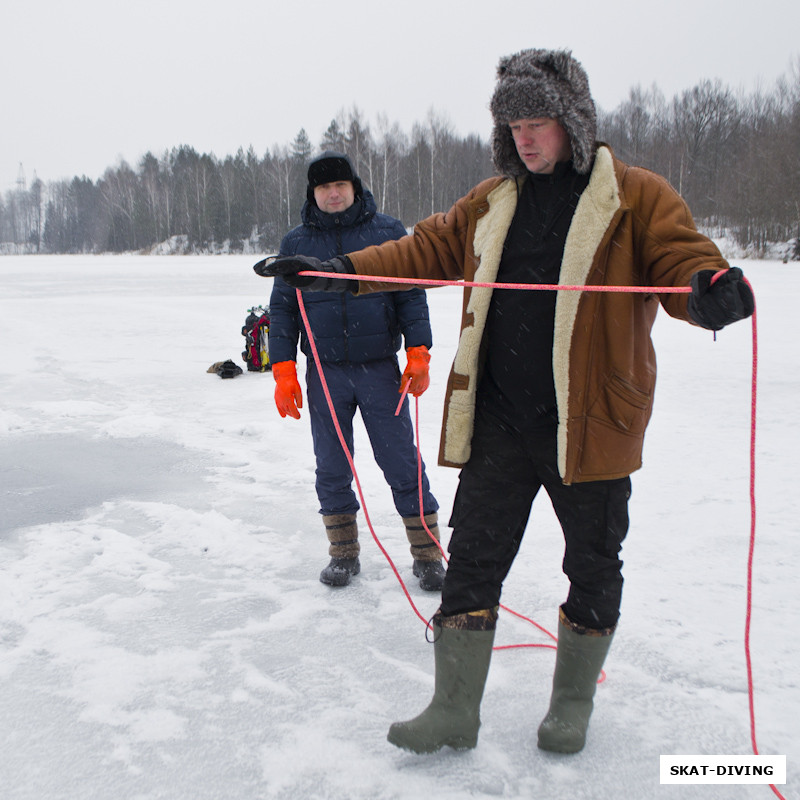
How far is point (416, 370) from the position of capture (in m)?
2.77

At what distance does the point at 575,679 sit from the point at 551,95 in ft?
4.98

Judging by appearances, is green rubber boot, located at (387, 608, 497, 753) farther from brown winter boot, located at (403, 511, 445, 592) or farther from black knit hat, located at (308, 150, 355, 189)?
black knit hat, located at (308, 150, 355, 189)

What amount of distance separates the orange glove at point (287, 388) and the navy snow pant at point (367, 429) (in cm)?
6

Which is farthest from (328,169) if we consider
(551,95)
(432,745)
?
(432,745)

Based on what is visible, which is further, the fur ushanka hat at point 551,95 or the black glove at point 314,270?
the black glove at point 314,270

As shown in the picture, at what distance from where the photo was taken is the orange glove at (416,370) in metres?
2.77

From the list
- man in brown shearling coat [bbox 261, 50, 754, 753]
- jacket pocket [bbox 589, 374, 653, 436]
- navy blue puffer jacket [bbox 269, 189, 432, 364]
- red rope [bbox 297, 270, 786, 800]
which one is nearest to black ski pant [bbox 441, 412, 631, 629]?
man in brown shearling coat [bbox 261, 50, 754, 753]

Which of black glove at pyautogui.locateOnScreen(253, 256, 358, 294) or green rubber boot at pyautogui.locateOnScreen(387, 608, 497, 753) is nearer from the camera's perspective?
green rubber boot at pyautogui.locateOnScreen(387, 608, 497, 753)

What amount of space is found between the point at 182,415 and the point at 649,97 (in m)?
51.9

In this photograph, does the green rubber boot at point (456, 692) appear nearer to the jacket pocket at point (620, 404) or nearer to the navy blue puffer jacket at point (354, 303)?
the jacket pocket at point (620, 404)

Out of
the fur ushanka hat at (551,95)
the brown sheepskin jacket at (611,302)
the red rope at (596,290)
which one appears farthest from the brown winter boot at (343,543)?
the fur ushanka hat at (551,95)

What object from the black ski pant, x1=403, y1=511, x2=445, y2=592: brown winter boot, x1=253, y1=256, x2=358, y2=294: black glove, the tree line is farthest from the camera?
the tree line

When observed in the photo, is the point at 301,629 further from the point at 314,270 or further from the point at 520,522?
the point at 314,270

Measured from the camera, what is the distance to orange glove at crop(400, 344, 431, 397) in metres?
2.77
